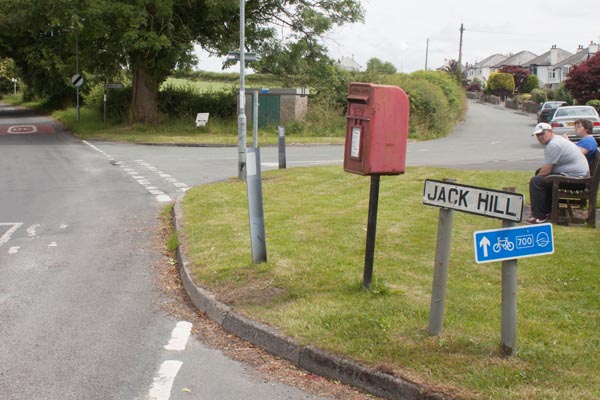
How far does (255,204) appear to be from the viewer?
7309 millimetres

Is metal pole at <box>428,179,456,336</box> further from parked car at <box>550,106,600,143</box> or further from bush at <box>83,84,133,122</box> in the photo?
bush at <box>83,84,133,122</box>

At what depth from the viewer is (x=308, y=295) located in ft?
20.8

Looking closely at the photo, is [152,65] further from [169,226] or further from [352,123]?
[352,123]

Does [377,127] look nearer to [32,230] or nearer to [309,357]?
[309,357]

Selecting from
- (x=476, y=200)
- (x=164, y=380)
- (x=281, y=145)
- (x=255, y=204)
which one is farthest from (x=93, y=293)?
(x=281, y=145)

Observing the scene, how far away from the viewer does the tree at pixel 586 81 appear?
52.2 metres

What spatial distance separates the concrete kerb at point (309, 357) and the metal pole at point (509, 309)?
787 mm

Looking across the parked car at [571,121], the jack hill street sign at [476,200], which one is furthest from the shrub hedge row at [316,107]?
the jack hill street sign at [476,200]

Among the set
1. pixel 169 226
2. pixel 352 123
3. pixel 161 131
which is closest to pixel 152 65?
pixel 161 131

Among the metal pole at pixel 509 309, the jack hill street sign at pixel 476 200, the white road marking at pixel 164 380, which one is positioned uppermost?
the jack hill street sign at pixel 476 200

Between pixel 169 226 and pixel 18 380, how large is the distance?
20.1ft

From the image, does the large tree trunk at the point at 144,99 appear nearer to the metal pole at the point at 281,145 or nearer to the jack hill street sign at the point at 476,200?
the metal pole at the point at 281,145

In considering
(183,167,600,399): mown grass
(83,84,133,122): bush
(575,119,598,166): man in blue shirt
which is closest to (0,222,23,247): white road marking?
(183,167,600,399): mown grass

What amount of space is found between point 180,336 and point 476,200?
8.48 ft
